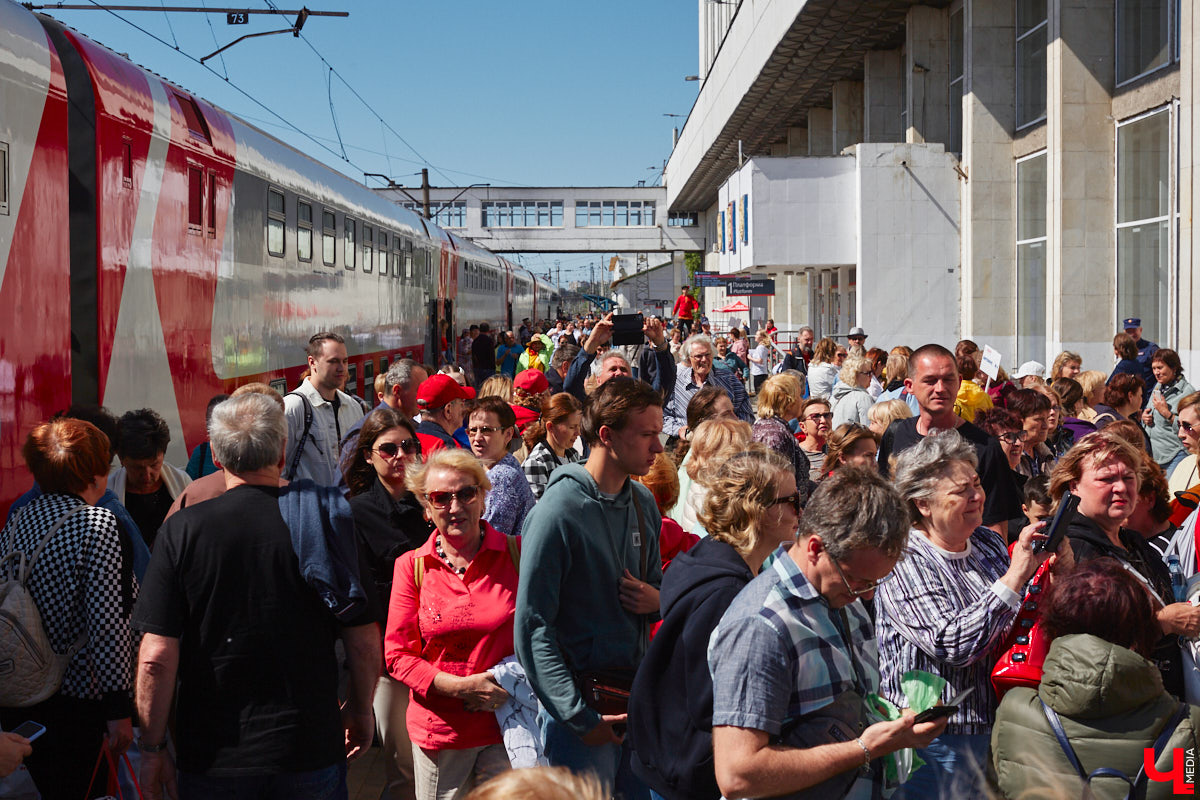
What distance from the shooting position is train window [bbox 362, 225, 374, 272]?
15548 millimetres

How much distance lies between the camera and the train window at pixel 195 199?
881 cm

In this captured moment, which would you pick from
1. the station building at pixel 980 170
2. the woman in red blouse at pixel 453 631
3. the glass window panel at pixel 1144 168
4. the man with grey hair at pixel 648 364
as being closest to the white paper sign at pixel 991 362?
the man with grey hair at pixel 648 364

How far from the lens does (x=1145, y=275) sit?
1747 centimetres

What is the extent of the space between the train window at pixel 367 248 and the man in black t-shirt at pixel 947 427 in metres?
10.3

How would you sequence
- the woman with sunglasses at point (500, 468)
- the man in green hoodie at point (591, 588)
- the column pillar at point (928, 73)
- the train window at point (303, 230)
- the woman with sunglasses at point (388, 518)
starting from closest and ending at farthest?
the man in green hoodie at point (591, 588) < the woman with sunglasses at point (388, 518) < the woman with sunglasses at point (500, 468) < the train window at point (303, 230) < the column pillar at point (928, 73)

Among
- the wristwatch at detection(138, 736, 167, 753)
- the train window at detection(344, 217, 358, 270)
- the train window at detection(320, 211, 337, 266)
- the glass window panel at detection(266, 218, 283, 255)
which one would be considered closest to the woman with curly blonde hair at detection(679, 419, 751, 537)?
the wristwatch at detection(138, 736, 167, 753)

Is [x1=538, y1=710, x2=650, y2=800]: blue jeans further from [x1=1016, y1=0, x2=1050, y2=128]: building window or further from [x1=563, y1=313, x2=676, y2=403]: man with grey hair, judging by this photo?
[x1=1016, y1=0, x2=1050, y2=128]: building window

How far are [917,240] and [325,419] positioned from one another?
19.0 m

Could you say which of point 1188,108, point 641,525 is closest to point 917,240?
point 1188,108

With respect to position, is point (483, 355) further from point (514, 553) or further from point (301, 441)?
point (514, 553)

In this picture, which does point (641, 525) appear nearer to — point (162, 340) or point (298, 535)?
point (298, 535)

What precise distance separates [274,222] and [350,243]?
3.69 metres

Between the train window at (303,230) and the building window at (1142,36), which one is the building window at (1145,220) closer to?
the building window at (1142,36)

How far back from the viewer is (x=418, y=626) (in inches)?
172
